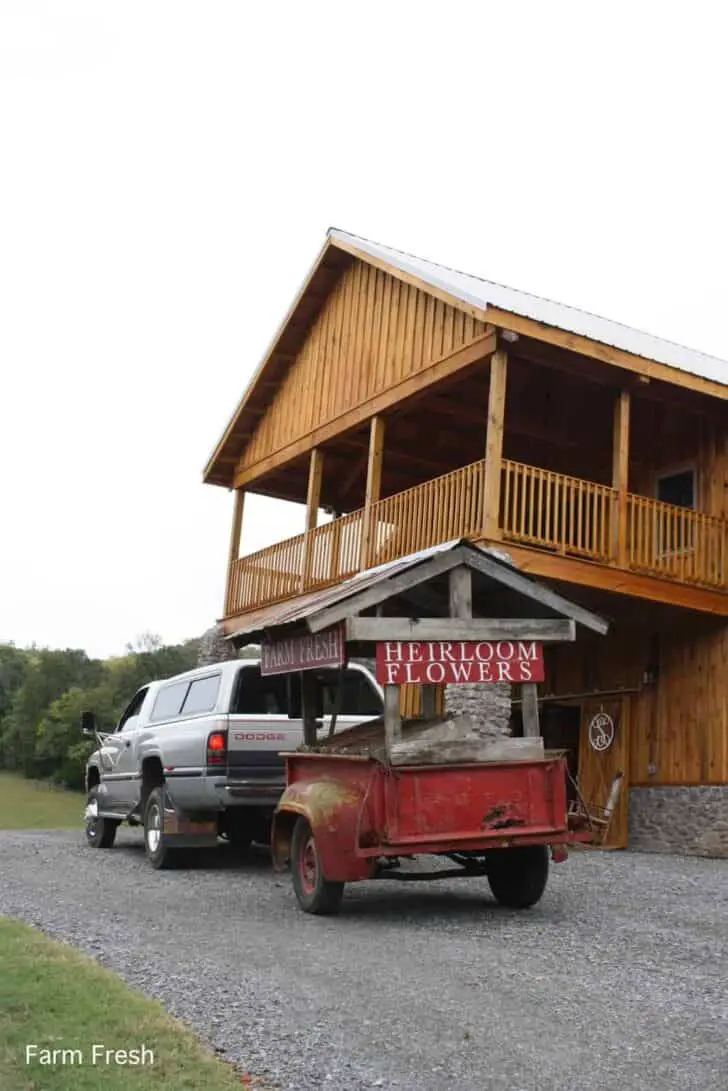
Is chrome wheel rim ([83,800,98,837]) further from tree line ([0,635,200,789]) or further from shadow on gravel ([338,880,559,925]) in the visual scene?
tree line ([0,635,200,789])

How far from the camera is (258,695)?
40.1 feet

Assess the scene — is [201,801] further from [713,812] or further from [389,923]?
[713,812]

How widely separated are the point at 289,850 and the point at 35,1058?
504 centimetres

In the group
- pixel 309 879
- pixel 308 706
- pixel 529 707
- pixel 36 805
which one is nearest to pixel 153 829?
pixel 308 706

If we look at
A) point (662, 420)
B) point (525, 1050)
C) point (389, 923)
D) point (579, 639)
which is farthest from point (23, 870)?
point (662, 420)

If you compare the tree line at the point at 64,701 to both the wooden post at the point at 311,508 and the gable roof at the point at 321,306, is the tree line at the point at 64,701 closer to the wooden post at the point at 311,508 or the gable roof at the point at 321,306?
the gable roof at the point at 321,306

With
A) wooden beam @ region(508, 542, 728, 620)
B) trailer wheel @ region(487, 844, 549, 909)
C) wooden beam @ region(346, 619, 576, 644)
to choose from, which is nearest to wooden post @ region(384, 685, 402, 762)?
wooden beam @ region(346, 619, 576, 644)

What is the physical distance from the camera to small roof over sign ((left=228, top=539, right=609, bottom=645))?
29.6 ft

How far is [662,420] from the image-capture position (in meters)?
18.6

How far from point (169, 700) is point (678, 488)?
9.04m

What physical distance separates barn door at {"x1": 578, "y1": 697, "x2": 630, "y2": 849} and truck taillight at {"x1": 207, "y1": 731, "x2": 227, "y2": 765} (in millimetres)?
7520

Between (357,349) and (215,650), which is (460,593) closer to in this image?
(357,349)

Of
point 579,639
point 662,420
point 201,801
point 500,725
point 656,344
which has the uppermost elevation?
point 656,344

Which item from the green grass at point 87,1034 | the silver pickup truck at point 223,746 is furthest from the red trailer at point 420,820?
the green grass at point 87,1034
